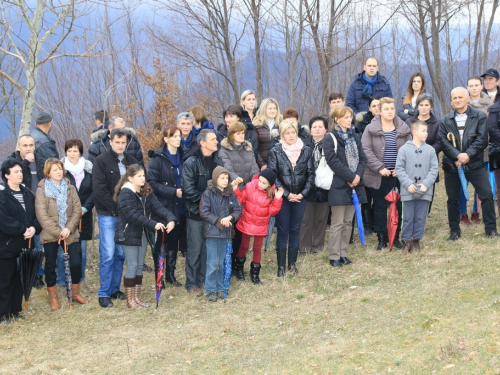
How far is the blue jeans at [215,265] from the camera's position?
23.9 feet

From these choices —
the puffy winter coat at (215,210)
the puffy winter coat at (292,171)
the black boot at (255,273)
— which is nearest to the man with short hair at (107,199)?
the puffy winter coat at (215,210)

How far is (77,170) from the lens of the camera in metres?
8.05

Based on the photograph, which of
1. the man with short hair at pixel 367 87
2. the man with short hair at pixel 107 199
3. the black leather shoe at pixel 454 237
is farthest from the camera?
the man with short hair at pixel 367 87

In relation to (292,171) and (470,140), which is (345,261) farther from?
(470,140)

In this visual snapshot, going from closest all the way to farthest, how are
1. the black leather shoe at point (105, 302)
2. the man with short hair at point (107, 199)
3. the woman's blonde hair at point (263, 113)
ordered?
the man with short hair at point (107, 199) → the black leather shoe at point (105, 302) → the woman's blonde hair at point (263, 113)

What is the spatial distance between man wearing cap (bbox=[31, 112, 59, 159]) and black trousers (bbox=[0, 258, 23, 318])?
6.31ft

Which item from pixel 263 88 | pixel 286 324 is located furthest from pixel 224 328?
pixel 263 88

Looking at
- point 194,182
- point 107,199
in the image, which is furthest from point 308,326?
point 107,199

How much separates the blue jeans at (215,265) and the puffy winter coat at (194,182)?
0.45 meters

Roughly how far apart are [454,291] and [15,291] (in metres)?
5.44

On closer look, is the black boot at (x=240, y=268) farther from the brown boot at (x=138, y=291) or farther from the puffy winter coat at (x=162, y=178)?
the brown boot at (x=138, y=291)

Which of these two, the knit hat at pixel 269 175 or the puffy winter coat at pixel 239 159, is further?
the puffy winter coat at pixel 239 159

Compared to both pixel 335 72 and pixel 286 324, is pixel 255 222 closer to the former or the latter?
pixel 286 324

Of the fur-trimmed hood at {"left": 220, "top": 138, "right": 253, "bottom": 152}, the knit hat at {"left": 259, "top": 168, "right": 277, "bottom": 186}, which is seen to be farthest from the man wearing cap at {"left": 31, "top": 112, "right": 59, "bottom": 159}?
the knit hat at {"left": 259, "top": 168, "right": 277, "bottom": 186}
